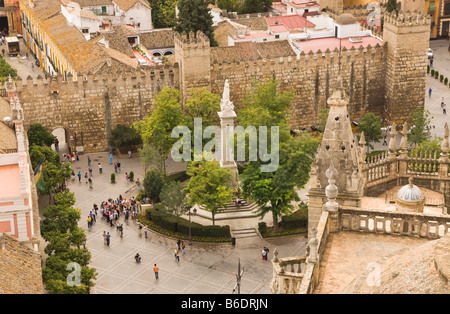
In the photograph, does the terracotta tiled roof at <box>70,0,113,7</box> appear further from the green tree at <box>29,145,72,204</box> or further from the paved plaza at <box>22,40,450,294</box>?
the paved plaza at <box>22,40,450,294</box>

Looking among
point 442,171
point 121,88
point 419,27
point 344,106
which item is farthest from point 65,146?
point 344,106

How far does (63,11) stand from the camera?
267 feet

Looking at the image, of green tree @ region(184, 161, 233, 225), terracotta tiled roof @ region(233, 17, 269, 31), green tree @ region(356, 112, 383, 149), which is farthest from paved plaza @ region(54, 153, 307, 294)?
terracotta tiled roof @ region(233, 17, 269, 31)

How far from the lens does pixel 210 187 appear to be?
4912cm

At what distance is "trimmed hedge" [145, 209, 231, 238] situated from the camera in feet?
160

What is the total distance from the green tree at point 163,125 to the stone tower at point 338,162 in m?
31.3

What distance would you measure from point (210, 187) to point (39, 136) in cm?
1611

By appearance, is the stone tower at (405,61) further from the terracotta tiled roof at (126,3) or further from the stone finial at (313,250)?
the stone finial at (313,250)

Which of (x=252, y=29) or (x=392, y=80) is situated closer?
(x=392, y=80)

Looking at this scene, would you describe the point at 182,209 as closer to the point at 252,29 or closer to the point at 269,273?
the point at 269,273

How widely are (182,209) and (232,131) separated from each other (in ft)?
20.3

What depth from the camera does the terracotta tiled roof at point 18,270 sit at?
3031 centimetres

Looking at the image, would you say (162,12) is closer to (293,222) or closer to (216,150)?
(216,150)

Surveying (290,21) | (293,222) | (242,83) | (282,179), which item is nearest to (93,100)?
(242,83)
